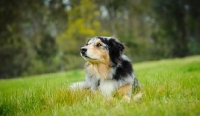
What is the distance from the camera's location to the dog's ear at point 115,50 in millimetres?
6309

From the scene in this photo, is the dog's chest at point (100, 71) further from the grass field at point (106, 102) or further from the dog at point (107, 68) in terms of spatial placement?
the grass field at point (106, 102)

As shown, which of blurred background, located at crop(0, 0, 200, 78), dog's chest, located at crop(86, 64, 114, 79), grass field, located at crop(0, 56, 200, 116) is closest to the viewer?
grass field, located at crop(0, 56, 200, 116)

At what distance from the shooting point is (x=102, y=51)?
6234 mm

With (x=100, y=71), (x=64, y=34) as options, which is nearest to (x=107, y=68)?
(x=100, y=71)

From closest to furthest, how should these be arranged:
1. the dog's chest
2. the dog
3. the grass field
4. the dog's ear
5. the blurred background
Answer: the grass field
the dog
the dog's chest
the dog's ear
the blurred background

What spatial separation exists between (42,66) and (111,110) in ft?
89.2

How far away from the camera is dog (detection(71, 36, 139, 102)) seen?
5.96 metres

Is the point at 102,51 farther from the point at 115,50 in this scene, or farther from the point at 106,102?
the point at 106,102

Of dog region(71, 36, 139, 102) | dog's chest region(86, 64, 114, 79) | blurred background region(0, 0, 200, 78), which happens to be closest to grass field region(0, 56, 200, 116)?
dog region(71, 36, 139, 102)

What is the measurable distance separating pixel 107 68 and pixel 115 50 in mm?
504

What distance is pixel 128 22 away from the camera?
154ft

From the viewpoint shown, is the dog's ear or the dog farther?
the dog's ear

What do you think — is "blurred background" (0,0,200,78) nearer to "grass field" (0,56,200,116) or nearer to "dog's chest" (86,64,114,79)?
"dog's chest" (86,64,114,79)

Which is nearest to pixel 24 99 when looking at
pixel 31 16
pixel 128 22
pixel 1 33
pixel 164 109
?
pixel 164 109
